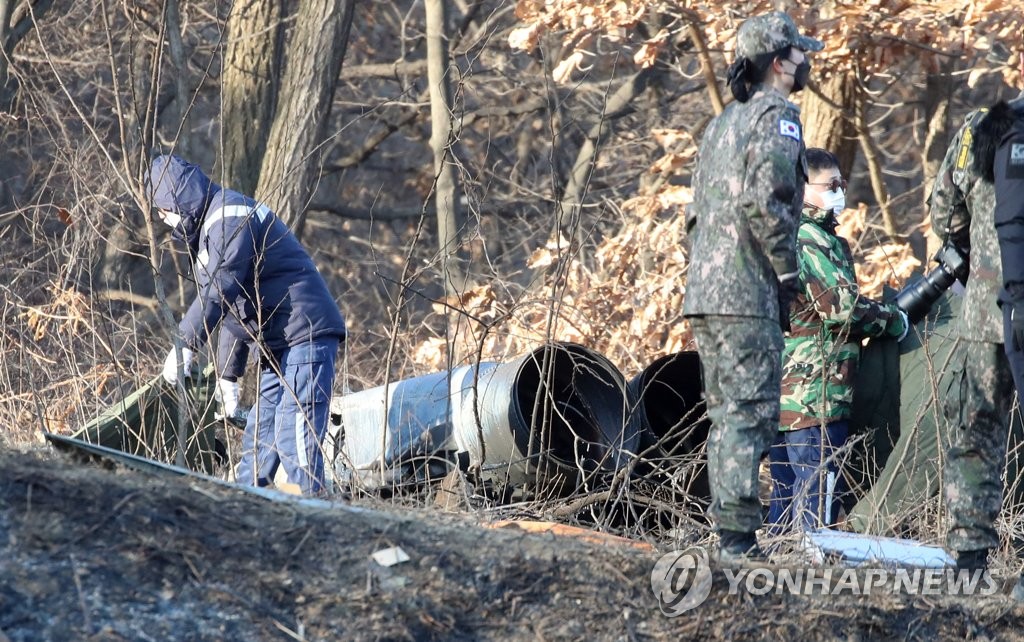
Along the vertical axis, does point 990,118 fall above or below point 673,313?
above

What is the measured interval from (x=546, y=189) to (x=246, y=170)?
18.9 feet

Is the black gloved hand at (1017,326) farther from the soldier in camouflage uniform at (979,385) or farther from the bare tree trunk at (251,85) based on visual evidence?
the bare tree trunk at (251,85)

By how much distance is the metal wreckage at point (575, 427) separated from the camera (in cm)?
629

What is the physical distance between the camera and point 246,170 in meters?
11.0

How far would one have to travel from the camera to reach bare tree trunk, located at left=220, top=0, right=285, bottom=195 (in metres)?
11.1

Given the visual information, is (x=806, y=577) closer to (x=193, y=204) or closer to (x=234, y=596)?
(x=234, y=596)

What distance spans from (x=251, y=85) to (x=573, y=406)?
17.0ft

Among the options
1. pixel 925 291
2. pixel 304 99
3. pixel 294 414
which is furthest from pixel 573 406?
pixel 304 99

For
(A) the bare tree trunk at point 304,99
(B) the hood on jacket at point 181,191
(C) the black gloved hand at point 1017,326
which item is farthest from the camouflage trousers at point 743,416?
Answer: (A) the bare tree trunk at point 304,99

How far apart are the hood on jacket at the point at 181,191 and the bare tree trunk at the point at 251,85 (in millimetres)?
4000

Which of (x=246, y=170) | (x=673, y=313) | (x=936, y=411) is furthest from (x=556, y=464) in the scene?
Answer: (x=246, y=170)

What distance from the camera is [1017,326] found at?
184 inches

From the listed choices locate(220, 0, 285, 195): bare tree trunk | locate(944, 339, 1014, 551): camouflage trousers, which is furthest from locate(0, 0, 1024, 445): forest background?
locate(944, 339, 1014, 551): camouflage trousers

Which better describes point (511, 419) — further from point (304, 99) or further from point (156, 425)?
point (304, 99)
